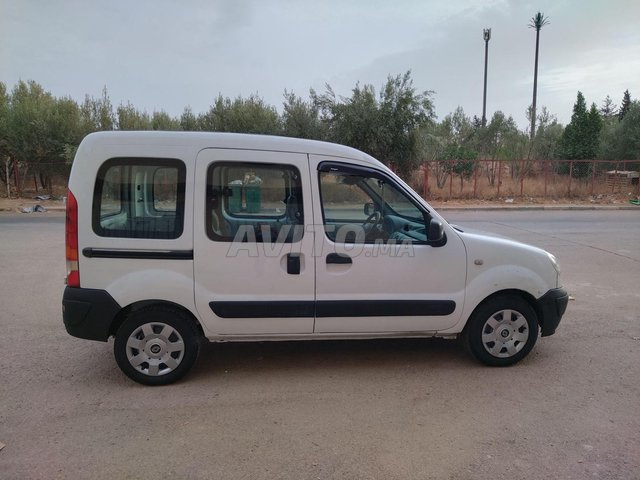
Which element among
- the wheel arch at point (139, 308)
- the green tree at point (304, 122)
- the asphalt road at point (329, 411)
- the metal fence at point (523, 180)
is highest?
the green tree at point (304, 122)

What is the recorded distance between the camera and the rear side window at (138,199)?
3.65m

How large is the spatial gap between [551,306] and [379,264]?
5.28ft

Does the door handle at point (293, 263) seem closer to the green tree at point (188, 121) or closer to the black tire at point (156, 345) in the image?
the black tire at point (156, 345)

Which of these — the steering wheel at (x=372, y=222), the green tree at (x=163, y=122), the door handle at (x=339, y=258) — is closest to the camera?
the door handle at (x=339, y=258)

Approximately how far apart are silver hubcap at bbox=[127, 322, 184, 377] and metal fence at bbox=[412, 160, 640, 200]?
2100 cm

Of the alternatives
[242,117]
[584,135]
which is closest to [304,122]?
[242,117]

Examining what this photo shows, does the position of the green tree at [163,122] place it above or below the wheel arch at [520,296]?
above

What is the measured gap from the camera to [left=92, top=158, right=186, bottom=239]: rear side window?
365cm

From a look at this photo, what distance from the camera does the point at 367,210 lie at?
13.7ft

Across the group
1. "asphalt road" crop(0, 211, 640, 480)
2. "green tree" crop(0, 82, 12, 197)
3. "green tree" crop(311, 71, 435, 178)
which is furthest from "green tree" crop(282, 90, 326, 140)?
"asphalt road" crop(0, 211, 640, 480)

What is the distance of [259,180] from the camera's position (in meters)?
3.88

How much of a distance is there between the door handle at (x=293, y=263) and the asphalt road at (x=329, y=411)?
92 centimetres

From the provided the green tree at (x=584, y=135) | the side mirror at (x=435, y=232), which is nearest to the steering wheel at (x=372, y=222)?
the side mirror at (x=435, y=232)

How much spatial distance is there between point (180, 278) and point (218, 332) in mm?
539
